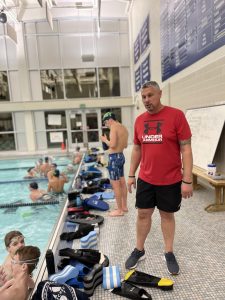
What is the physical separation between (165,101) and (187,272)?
481 cm

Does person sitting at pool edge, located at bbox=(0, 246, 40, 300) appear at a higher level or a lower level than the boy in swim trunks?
lower

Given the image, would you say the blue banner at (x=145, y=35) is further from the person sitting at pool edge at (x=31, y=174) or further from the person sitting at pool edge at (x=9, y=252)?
the person sitting at pool edge at (x=9, y=252)

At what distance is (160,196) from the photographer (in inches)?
71.2

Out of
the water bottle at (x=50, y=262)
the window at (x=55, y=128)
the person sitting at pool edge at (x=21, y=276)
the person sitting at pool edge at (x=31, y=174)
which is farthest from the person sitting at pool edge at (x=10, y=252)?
the window at (x=55, y=128)

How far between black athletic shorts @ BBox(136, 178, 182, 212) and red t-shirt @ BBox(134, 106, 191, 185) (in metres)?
0.04

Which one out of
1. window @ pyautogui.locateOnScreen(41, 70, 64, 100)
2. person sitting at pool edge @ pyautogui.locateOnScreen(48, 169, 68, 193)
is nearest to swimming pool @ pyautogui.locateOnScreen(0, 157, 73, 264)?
person sitting at pool edge @ pyautogui.locateOnScreen(48, 169, 68, 193)

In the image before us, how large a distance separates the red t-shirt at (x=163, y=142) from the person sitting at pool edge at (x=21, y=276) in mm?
994

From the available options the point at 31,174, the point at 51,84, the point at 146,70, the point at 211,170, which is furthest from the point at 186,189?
the point at 51,84

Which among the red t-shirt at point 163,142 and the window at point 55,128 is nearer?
the red t-shirt at point 163,142

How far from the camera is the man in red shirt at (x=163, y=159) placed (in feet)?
5.60

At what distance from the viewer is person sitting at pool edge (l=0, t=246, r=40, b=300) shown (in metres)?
1.37

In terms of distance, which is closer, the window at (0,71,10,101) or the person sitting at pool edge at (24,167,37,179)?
the person sitting at pool edge at (24,167,37,179)

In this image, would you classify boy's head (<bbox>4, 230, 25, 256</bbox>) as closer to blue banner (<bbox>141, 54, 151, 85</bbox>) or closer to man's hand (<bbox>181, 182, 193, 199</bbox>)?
man's hand (<bbox>181, 182, 193, 199</bbox>)

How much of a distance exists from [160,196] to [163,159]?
0.30 m
